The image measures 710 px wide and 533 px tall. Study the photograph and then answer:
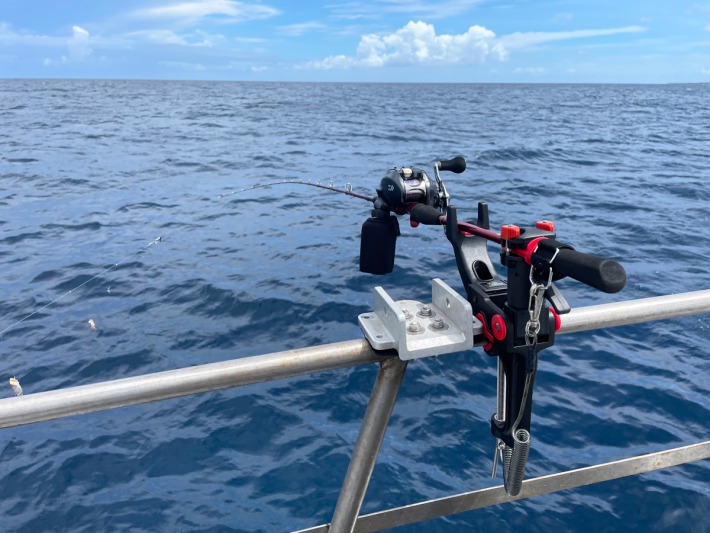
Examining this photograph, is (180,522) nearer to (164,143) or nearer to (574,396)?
(574,396)

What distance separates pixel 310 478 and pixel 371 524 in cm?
257

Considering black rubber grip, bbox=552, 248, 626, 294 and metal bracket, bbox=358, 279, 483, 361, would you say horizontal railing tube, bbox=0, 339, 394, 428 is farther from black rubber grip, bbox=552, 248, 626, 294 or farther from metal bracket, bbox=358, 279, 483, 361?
black rubber grip, bbox=552, 248, 626, 294

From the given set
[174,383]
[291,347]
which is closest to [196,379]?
[174,383]

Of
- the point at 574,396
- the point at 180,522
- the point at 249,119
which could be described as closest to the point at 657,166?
the point at 574,396

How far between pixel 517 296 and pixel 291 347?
456 centimetres

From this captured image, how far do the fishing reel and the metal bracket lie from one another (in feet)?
3.36

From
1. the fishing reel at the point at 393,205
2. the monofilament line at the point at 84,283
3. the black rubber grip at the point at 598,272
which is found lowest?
the monofilament line at the point at 84,283

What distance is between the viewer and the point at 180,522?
12.2 feet

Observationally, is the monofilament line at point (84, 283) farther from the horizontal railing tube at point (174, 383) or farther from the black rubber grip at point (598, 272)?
the black rubber grip at point (598, 272)

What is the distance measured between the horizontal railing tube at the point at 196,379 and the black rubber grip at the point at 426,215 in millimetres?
709

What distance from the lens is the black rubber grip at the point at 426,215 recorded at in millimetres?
2072

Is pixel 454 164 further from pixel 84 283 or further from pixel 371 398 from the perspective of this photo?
pixel 84 283

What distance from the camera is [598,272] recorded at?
112 centimetres

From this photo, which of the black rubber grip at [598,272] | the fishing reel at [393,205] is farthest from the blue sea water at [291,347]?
the black rubber grip at [598,272]
